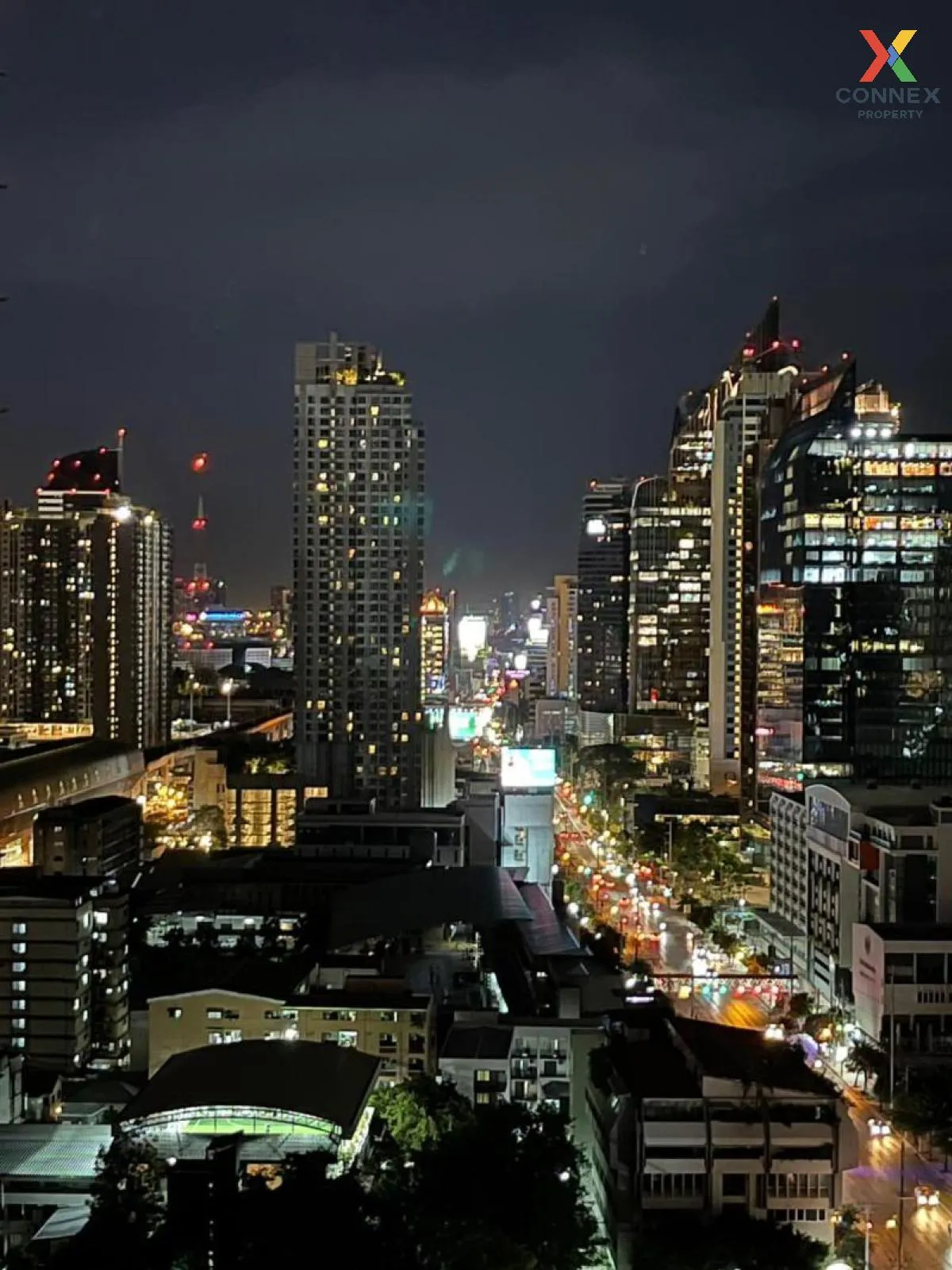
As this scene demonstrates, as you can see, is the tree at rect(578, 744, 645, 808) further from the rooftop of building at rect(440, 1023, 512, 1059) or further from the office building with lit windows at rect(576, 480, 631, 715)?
the rooftop of building at rect(440, 1023, 512, 1059)

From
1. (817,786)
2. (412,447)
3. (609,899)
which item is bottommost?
(609,899)

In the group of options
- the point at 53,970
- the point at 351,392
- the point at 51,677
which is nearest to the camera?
the point at 53,970

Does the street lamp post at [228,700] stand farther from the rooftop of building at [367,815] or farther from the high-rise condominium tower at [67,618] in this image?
the rooftop of building at [367,815]

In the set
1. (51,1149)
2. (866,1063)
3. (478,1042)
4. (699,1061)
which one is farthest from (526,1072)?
(866,1063)

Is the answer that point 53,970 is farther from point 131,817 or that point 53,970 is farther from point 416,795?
point 416,795

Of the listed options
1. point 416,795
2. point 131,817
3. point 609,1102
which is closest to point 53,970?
point 609,1102

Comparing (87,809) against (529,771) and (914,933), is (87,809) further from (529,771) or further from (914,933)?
(914,933)
